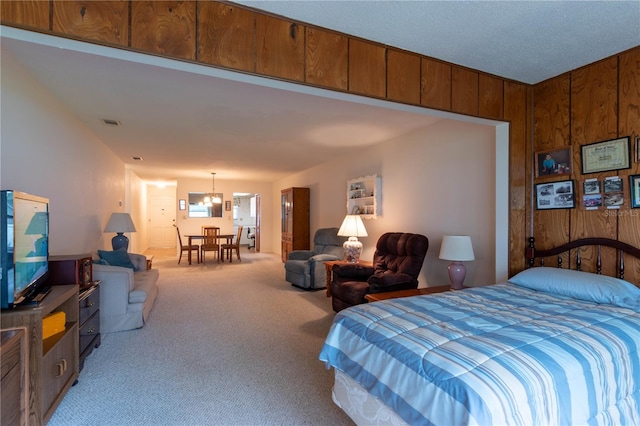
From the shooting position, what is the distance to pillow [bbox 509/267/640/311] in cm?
199

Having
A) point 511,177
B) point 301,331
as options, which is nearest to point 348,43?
point 511,177

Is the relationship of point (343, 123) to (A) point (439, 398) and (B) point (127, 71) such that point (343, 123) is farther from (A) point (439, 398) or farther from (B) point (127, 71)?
→ (A) point (439, 398)

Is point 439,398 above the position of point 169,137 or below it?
below

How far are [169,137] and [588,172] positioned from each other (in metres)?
4.94

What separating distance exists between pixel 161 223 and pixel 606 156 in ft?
38.1

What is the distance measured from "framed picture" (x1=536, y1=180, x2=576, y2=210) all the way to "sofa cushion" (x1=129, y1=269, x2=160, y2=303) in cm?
422

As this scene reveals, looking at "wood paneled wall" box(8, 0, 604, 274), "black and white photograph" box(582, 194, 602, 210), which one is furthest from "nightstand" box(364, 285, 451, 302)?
"black and white photograph" box(582, 194, 602, 210)

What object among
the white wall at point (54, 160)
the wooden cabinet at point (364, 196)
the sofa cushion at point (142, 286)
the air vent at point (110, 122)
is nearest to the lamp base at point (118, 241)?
the white wall at point (54, 160)

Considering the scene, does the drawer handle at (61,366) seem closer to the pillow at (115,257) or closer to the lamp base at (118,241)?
the pillow at (115,257)

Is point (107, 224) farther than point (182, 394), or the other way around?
point (107, 224)

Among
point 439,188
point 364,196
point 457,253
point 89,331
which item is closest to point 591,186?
point 457,253

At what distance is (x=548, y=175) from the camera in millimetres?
2826

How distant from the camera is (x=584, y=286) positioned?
2.13 m

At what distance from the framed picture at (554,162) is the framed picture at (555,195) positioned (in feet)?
0.33
